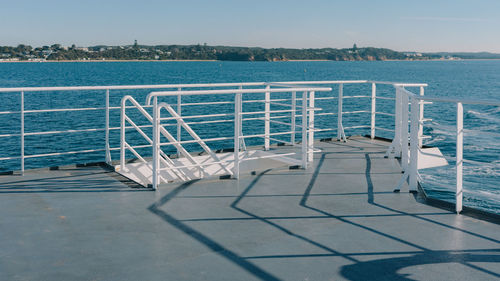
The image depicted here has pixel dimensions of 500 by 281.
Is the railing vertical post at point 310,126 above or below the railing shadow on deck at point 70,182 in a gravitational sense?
above

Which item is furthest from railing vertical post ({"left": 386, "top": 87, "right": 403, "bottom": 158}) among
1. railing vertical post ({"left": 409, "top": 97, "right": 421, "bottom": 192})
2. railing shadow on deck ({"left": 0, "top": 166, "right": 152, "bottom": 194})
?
railing shadow on deck ({"left": 0, "top": 166, "right": 152, "bottom": 194})

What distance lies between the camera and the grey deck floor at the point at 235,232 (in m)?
3.34

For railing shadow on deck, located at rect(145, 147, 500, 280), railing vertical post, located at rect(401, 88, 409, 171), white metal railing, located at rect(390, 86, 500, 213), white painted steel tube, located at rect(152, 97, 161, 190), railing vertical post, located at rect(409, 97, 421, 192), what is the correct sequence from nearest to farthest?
railing shadow on deck, located at rect(145, 147, 500, 280)
white metal railing, located at rect(390, 86, 500, 213)
railing vertical post, located at rect(409, 97, 421, 192)
white painted steel tube, located at rect(152, 97, 161, 190)
railing vertical post, located at rect(401, 88, 409, 171)

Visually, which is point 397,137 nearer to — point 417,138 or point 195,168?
point 417,138

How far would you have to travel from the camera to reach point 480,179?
13.4 metres

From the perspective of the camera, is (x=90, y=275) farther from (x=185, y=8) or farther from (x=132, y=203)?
(x=185, y=8)

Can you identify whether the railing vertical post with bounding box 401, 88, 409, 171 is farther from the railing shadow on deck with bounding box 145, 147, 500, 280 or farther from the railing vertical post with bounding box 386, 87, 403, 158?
the railing shadow on deck with bounding box 145, 147, 500, 280

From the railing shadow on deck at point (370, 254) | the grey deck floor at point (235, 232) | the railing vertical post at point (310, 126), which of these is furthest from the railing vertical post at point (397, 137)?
the railing shadow on deck at point (370, 254)

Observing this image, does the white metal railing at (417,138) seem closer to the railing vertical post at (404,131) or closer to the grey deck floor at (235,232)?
the railing vertical post at (404,131)

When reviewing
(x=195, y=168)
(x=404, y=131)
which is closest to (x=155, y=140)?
(x=195, y=168)

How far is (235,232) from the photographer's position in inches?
160

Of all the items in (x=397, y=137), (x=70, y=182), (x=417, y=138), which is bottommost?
(x=70, y=182)

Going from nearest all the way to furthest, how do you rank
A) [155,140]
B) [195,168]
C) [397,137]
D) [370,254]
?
[370,254] → [155,140] → [195,168] → [397,137]

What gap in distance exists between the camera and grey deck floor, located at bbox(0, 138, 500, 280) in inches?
131
